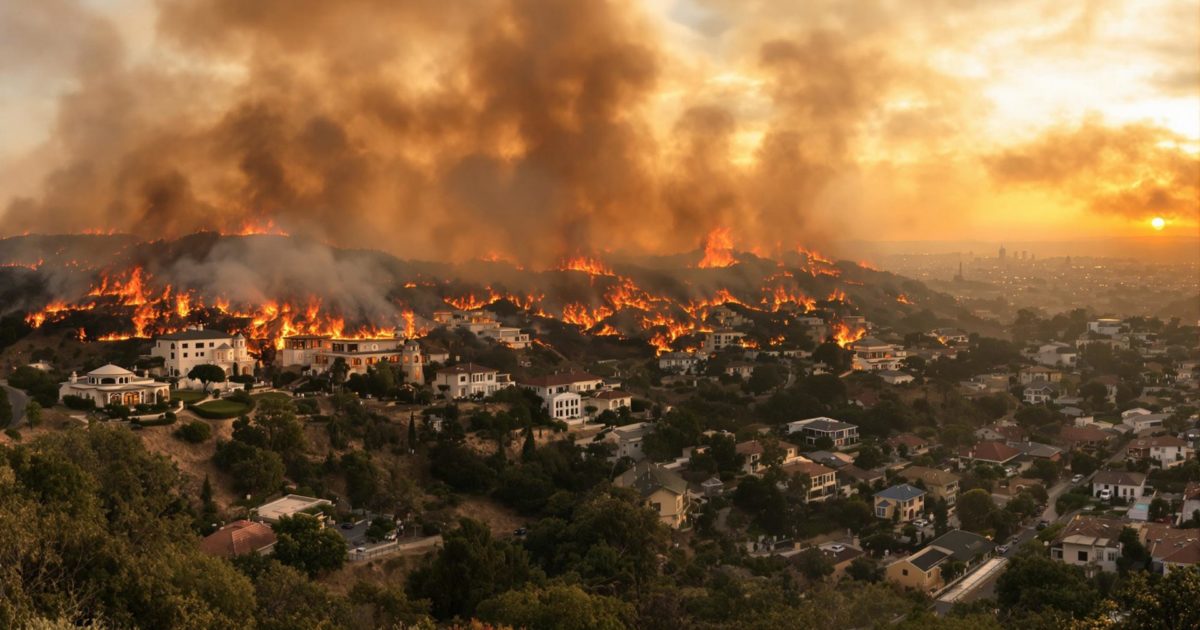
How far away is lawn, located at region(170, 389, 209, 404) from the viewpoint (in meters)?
31.8

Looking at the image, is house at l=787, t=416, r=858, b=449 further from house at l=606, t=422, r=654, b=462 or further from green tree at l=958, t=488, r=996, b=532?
green tree at l=958, t=488, r=996, b=532

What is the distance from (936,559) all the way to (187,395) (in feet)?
77.7

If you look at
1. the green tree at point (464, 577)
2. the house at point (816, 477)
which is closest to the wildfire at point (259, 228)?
the house at point (816, 477)

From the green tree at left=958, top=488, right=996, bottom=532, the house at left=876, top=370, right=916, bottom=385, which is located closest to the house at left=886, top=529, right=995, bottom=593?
the green tree at left=958, top=488, right=996, bottom=532

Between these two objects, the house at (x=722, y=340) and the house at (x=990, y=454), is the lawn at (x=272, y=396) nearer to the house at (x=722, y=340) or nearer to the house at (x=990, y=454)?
the house at (x=990, y=454)

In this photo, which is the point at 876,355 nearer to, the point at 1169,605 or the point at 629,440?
the point at 629,440

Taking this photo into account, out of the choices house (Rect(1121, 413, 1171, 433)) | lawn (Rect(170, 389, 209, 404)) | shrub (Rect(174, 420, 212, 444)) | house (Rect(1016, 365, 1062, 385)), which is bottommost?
house (Rect(1121, 413, 1171, 433))

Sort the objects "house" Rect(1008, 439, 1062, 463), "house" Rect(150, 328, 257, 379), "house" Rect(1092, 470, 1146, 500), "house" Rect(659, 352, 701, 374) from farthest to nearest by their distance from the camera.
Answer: "house" Rect(659, 352, 701, 374)
"house" Rect(150, 328, 257, 379)
"house" Rect(1008, 439, 1062, 463)
"house" Rect(1092, 470, 1146, 500)

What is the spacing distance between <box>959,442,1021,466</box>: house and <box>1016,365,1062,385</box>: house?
1428 cm

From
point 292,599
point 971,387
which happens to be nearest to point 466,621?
point 292,599

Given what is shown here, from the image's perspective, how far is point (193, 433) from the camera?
28.1 metres

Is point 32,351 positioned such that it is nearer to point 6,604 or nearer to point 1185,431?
point 6,604

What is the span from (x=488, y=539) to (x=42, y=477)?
9.57 m

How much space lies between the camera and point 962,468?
35312mm
